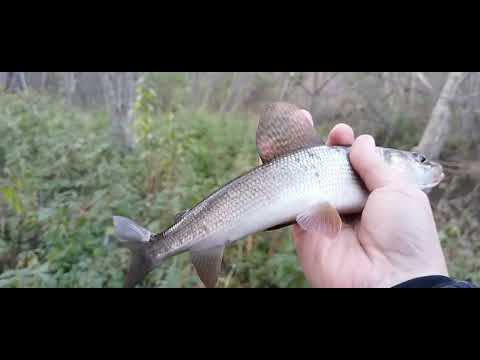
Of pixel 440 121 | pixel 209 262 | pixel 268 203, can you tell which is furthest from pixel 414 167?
pixel 440 121

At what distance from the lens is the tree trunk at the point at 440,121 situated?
6480 mm

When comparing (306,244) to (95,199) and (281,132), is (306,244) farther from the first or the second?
(95,199)

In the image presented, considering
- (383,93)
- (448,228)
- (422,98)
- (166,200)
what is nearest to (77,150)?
(166,200)

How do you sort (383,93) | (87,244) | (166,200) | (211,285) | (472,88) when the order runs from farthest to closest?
(383,93) → (472,88) → (166,200) → (87,244) → (211,285)

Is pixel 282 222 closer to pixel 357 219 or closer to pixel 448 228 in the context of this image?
pixel 357 219

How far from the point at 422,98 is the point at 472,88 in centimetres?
119

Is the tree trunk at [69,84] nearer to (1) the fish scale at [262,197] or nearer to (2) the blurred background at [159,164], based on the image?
(2) the blurred background at [159,164]

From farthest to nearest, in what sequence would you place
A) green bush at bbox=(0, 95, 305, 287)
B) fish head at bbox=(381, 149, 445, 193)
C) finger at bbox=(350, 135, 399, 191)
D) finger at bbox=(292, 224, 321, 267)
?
green bush at bbox=(0, 95, 305, 287)
finger at bbox=(292, 224, 321, 267)
fish head at bbox=(381, 149, 445, 193)
finger at bbox=(350, 135, 399, 191)

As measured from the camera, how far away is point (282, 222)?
6.27ft

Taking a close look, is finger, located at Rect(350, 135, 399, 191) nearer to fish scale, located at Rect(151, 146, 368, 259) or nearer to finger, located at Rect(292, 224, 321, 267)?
fish scale, located at Rect(151, 146, 368, 259)

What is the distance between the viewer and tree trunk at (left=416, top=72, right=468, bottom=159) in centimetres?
648

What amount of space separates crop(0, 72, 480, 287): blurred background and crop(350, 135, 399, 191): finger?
80.4 inches

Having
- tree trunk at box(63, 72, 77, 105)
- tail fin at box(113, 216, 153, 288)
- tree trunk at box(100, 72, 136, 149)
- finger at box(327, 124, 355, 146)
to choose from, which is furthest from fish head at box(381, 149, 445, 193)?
tree trunk at box(63, 72, 77, 105)

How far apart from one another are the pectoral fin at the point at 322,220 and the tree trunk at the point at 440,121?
569cm
